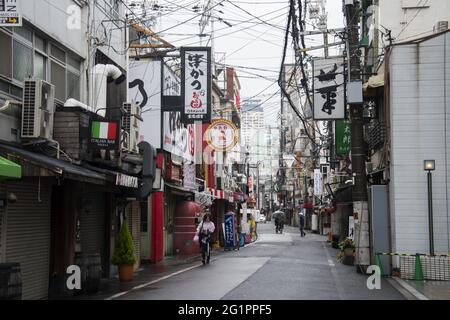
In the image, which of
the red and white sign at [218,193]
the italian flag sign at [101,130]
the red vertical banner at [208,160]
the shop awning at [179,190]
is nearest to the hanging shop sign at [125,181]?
the italian flag sign at [101,130]

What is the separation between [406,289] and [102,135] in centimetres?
861

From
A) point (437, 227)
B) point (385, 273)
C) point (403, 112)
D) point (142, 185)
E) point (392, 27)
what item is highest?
point (392, 27)

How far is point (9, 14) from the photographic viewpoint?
12.4m

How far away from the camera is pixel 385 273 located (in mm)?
19234

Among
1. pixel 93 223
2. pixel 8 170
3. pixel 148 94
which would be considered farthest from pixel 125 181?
pixel 148 94

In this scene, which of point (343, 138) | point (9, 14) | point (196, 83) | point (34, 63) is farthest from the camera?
point (343, 138)

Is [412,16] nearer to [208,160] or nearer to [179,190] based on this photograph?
[179,190]

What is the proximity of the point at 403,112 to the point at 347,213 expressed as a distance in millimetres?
20486

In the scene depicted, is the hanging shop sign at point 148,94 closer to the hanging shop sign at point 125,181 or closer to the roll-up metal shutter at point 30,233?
the hanging shop sign at point 125,181

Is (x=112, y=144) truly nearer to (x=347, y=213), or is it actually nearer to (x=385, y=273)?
(x=385, y=273)

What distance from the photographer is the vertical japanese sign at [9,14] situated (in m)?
12.4

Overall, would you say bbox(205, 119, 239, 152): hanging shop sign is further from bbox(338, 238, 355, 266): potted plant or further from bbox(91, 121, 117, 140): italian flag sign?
bbox(91, 121, 117, 140): italian flag sign

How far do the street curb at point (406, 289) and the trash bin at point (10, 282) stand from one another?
27.0 feet
